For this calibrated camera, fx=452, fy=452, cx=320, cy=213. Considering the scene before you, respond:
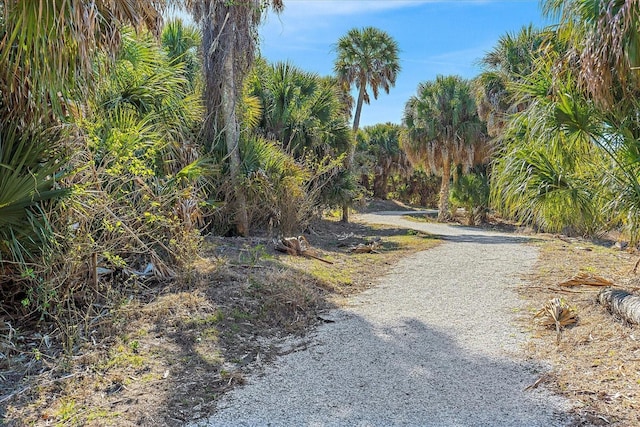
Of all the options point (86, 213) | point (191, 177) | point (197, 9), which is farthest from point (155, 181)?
point (197, 9)

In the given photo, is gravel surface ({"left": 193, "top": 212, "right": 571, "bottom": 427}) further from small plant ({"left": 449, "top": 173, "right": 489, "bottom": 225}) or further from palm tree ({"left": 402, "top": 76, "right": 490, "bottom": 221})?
small plant ({"left": 449, "top": 173, "right": 489, "bottom": 225})

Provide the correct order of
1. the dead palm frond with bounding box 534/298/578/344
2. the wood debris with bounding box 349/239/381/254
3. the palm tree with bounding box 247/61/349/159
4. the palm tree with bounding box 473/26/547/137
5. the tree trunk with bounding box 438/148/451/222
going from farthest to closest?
the tree trunk with bounding box 438/148/451/222 → the palm tree with bounding box 473/26/547/137 → the palm tree with bounding box 247/61/349/159 → the wood debris with bounding box 349/239/381/254 → the dead palm frond with bounding box 534/298/578/344

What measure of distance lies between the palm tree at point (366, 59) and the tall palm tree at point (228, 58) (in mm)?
13426

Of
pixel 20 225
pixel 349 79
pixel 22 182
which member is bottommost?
pixel 20 225

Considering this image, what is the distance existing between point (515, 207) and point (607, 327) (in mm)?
2104

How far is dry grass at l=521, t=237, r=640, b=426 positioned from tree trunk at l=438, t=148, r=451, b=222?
15673 millimetres

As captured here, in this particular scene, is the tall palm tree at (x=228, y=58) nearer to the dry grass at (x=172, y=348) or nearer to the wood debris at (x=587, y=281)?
the dry grass at (x=172, y=348)

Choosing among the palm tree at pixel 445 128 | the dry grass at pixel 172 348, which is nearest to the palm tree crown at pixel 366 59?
the palm tree at pixel 445 128

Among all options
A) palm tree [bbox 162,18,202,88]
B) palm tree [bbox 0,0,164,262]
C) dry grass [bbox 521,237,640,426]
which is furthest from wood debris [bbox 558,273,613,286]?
palm tree [bbox 162,18,202,88]

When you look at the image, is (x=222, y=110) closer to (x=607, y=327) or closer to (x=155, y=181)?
(x=155, y=181)

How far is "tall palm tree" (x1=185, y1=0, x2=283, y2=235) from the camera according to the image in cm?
952

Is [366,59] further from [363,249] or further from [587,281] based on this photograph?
[587,281]

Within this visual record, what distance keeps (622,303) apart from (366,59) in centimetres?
1975

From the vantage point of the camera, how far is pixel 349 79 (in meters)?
23.1
